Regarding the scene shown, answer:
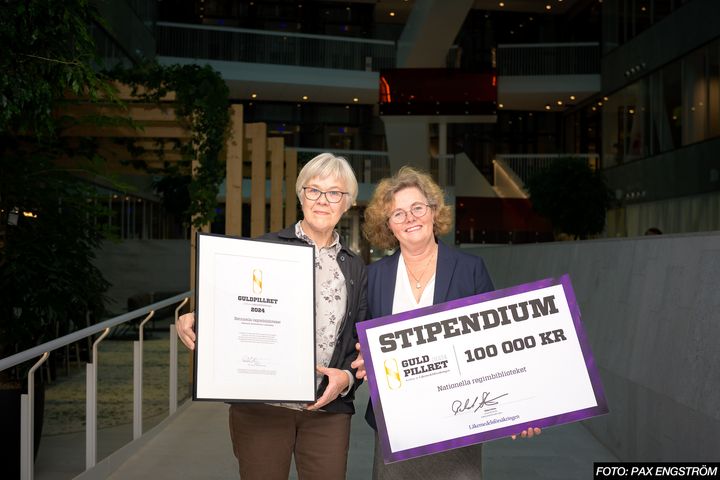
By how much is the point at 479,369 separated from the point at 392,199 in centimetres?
63

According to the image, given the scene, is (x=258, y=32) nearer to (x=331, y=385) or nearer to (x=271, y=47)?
(x=271, y=47)

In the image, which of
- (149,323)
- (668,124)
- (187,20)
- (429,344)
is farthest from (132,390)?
(187,20)

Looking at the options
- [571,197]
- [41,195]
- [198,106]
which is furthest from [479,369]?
[571,197]

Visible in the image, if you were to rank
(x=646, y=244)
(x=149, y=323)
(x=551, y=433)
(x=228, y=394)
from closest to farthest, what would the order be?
(x=228, y=394) → (x=646, y=244) → (x=149, y=323) → (x=551, y=433)

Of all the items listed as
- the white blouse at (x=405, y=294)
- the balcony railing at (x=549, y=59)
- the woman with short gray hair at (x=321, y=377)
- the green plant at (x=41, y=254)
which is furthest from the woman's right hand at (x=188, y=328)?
the balcony railing at (x=549, y=59)

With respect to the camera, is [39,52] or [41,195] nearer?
[39,52]

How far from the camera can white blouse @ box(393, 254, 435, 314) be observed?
2.82 meters

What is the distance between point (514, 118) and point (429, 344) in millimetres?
26748

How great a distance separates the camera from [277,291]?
2586 millimetres

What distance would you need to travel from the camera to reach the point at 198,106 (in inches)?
332

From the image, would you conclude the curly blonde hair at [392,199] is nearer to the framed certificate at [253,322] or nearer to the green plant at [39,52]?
the framed certificate at [253,322]

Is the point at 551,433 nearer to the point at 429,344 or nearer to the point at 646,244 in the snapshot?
the point at 646,244

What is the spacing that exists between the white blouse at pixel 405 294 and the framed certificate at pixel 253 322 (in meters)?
0.34

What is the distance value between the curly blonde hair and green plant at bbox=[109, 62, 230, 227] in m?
5.75
